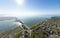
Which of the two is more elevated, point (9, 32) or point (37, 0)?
point (37, 0)

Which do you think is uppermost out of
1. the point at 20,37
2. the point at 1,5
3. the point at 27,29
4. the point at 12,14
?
the point at 1,5

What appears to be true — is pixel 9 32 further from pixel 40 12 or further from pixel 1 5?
pixel 40 12

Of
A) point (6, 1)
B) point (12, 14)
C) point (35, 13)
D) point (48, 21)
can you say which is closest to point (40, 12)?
point (35, 13)

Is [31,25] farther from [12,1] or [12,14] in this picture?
[12,1]

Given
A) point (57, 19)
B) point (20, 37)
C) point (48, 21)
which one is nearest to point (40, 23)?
point (48, 21)

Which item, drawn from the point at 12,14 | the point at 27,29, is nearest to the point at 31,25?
the point at 27,29

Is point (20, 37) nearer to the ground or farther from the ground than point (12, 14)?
nearer to the ground

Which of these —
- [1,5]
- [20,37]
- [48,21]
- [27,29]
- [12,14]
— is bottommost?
[20,37]

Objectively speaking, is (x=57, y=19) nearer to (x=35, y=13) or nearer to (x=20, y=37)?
(x=35, y=13)
